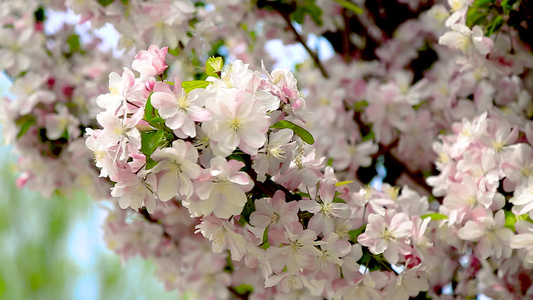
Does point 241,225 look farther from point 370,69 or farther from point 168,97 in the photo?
point 370,69

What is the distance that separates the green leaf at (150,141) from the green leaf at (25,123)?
28.0 inches

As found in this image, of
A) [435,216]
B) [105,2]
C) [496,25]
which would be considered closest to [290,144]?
[435,216]

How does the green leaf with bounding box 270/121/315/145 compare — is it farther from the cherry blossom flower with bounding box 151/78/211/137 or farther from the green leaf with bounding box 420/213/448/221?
the green leaf with bounding box 420/213/448/221

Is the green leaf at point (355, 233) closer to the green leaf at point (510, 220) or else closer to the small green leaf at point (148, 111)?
the green leaf at point (510, 220)

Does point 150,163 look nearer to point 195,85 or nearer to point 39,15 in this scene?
point 195,85

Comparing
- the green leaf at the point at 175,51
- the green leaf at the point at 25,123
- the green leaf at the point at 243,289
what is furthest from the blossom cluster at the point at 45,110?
the green leaf at the point at 243,289

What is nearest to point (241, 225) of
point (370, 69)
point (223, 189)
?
point (223, 189)

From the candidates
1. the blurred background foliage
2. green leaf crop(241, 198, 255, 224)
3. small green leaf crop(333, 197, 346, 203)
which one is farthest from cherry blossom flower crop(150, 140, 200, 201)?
the blurred background foliage

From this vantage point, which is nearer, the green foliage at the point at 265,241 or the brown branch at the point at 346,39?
the green foliage at the point at 265,241

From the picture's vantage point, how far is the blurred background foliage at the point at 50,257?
367 cm

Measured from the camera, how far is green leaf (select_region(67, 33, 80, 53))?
1.61m

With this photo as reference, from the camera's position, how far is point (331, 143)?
149 cm

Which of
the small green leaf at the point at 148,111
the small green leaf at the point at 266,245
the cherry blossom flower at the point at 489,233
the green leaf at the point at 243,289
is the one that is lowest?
the green leaf at the point at 243,289

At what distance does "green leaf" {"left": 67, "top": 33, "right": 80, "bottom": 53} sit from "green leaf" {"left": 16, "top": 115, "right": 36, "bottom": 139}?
1.04 ft
